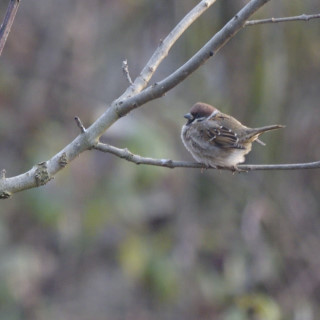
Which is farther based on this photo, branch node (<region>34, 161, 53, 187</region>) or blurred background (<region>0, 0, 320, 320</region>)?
blurred background (<region>0, 0, 320, 320</region>)

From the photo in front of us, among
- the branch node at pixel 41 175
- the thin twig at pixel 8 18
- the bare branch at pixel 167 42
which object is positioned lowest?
the branch node at pixel 41 175

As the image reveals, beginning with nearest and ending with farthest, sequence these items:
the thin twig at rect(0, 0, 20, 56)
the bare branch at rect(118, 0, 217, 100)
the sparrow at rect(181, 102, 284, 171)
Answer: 1. the thin twig at rect(0, 0, 20, 56)
2. the bare branch at rect(118, 0, 217, 100)
3. the sparrow at rect(181, 102, 284, 171)

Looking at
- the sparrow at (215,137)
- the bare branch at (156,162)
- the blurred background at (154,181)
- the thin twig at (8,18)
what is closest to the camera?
the thin twig at (8,18)

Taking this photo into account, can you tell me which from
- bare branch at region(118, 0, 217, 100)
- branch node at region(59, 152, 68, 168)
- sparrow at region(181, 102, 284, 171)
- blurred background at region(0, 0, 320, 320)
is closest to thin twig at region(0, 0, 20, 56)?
branch node at region(59, 152, 68, 168)

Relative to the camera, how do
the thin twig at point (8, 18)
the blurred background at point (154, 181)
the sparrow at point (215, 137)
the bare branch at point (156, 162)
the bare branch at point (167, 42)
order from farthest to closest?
the blurred background at point (154, 181) < the sparrow at point (215, 137) < the bare branch at point (167, 42) < the bare branch at point (156, 162) < the thin twig at point (8, 18)

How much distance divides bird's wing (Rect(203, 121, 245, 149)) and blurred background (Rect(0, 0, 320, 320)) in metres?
1.18

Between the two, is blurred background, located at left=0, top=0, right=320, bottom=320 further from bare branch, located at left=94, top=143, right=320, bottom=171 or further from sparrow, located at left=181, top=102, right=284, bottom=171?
bare branch, located at left=94, top=143, right=320, bottom=171

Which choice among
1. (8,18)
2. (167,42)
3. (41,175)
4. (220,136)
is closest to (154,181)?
(220,136)

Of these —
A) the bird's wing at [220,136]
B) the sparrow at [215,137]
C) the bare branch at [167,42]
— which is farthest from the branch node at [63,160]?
the bird's wing at [220,136]

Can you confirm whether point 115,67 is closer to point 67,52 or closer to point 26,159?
point 67,52

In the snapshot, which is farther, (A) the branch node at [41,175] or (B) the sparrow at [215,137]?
(B) the sparrow at [215,137]

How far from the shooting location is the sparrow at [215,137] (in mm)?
4756

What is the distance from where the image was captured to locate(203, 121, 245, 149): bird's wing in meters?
4.86

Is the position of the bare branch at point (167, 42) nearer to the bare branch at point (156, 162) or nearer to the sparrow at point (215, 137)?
the bare branch at point (156, 162)
